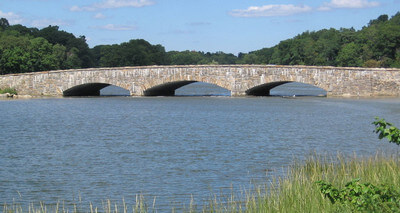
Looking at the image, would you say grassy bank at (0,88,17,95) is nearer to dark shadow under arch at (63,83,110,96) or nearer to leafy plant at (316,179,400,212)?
dark shadow under arch at (63,83,110,96)

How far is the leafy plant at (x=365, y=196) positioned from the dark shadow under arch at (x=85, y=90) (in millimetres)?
46335

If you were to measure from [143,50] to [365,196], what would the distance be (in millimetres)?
108567

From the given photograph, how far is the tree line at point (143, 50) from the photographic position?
70875mm

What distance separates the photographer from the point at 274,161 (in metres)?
17.8

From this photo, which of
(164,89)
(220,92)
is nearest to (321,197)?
(164,89)

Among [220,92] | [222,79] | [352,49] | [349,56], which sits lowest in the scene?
[220,92]

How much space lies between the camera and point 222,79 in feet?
162

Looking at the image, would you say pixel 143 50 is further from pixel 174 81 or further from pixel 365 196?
pixel 365 196

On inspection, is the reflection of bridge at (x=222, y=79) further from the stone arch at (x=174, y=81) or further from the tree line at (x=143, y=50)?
the tree line at (x=143, y=50)

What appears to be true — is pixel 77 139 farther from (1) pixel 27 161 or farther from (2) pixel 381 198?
(2) pixel 381 198

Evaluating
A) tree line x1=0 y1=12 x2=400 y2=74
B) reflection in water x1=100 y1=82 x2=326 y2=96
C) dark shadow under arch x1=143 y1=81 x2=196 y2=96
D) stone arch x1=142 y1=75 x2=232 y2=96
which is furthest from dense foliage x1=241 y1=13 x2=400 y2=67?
stone arch x1=142 y1=75 x2=232 y2=96

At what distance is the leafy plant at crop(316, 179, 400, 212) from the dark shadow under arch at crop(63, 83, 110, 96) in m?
46.3

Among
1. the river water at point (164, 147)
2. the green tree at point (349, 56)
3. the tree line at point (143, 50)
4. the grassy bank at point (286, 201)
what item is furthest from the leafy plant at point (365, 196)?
the green tree at point (349, 56)

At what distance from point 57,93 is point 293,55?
61.7m
